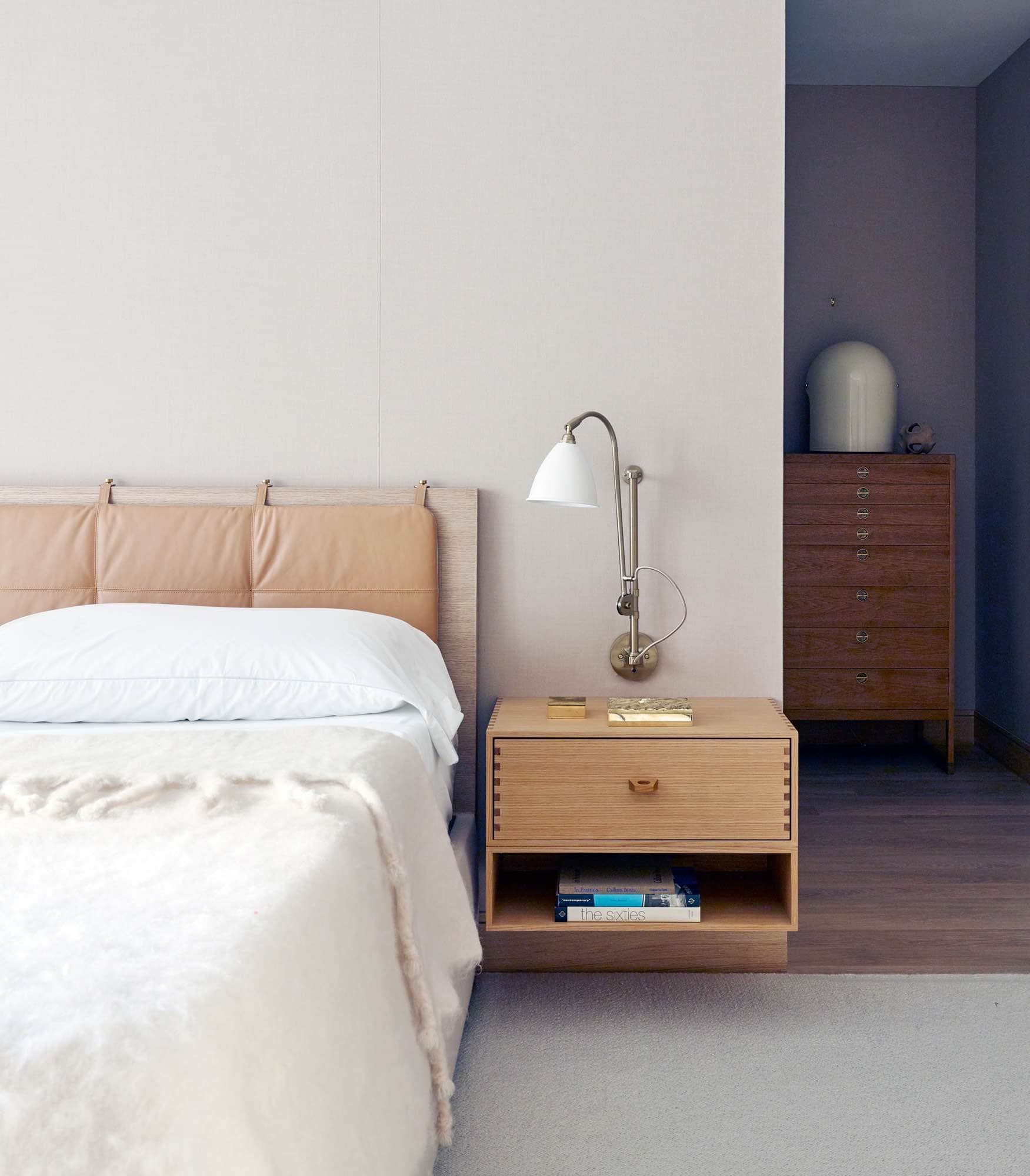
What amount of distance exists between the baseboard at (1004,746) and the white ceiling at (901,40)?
2576 millimetres

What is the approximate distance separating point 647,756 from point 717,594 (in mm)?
537

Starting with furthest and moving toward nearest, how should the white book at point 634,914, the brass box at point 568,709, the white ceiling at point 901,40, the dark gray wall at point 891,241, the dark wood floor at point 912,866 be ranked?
the dark gray wall at point 891,241
the white ceiling at point 901,40
the dark wood floor at point 912,866
the brass box at point 568,709
the white book at point 634,914

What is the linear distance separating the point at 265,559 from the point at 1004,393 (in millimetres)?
2981

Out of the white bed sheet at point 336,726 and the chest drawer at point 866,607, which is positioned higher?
the chest drawer at point 866,607

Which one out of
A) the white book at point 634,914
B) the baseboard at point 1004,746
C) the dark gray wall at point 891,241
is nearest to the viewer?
the white book at point 634,914

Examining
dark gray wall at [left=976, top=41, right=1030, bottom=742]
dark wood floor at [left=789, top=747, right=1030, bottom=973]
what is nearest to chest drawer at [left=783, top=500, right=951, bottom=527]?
dark gray wall at [left=976, top=41, right=1030, bottom=742]

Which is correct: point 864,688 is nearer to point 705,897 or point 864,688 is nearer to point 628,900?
point 705,897

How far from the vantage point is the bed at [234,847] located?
66 cm

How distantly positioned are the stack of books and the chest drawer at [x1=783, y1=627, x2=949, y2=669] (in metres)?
1.82

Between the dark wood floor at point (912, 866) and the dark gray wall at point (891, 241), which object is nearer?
the dark wood floor at point (912, 866)

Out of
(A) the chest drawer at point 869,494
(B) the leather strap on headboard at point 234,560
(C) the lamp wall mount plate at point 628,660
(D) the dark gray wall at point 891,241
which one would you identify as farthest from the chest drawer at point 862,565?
(B) the leather strap on headboard at point 234,560

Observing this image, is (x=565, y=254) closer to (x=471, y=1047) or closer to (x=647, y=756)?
(x=647, y=756)

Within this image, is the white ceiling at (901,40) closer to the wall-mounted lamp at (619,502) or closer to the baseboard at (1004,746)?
the wall-mounted lamp at (619,502)

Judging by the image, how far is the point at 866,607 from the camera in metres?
3.60
